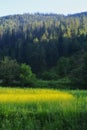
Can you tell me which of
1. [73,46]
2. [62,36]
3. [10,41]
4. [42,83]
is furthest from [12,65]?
[10,41]

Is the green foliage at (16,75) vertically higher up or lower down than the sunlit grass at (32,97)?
lower down

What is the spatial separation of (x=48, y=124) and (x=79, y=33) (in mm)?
148374

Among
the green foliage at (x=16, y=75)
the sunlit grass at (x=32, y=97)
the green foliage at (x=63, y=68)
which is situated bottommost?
the green foliage at (x=63, y=68)

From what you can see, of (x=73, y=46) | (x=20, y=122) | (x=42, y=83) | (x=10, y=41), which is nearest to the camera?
(x=20, y=122)

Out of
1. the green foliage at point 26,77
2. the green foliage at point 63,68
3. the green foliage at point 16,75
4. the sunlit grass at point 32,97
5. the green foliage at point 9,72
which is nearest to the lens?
the sunlit grass at point 32,97

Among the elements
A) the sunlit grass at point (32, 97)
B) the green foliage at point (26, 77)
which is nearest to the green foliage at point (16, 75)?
the green foliage at point (26, 77)

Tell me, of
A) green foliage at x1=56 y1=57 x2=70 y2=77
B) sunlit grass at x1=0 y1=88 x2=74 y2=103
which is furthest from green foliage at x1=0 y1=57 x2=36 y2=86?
sunlit grass at x1=0 y1=88 x2=74 y2=103

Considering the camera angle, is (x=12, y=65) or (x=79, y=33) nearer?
(x=12, y=65)

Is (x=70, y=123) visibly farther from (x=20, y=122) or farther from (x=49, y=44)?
(x=49, y=44)

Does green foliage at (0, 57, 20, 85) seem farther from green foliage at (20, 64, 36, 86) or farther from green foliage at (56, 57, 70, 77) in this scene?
green foliage at (56, 57, 70, 77)

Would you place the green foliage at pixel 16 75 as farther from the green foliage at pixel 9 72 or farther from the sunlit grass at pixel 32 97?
the sunlit grass at pixel 32 97

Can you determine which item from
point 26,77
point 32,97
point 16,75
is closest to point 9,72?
point 16,75

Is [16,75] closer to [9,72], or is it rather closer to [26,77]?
[9,72]

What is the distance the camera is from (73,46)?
145 meters
